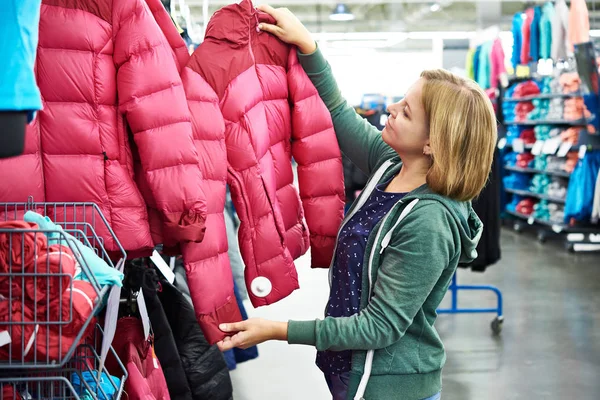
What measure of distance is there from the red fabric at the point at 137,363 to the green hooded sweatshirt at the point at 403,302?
547mm

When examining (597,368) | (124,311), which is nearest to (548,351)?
(597,368)

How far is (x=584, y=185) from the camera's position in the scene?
8305 mm

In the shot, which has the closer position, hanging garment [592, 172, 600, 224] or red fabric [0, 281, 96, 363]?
red fabric [0, 281, 96, 363]

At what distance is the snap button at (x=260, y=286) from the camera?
2.37 m

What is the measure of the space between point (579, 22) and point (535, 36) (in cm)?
114

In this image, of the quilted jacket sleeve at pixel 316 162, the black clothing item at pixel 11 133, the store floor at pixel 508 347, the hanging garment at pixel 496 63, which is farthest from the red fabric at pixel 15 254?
the hanging garment at pixel 496 63

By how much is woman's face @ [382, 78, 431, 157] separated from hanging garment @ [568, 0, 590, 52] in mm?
6785

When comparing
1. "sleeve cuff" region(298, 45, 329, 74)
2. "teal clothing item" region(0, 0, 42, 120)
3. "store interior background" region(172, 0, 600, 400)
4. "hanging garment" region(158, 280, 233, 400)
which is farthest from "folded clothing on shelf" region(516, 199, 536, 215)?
"teal clothing item" region(0, 0, 42, 120)

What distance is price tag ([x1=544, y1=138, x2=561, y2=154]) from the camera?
914 cm

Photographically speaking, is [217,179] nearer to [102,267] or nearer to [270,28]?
[270,28]

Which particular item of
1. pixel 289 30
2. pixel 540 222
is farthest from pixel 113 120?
pixel 540 222

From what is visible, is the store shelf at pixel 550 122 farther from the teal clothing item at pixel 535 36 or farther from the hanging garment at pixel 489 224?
the hanging garment at pixel 489 224

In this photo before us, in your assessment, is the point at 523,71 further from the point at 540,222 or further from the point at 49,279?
the point at 49,279

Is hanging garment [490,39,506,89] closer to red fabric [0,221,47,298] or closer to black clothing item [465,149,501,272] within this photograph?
black clothing item [465,149,501,272]
